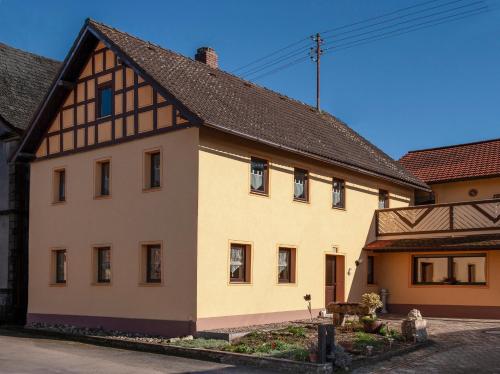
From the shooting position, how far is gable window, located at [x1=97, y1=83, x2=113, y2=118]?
21.0m

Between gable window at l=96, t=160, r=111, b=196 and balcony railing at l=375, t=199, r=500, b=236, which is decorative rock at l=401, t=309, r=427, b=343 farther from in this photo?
gable window at l=96, t=160, r=111, b=196

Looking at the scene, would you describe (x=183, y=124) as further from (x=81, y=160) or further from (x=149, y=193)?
(x=81, y=160)

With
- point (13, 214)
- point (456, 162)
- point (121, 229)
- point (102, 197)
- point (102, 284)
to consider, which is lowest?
point (102, 284)

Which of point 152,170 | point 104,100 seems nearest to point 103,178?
point 152,170

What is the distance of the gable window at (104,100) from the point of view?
68.8ft

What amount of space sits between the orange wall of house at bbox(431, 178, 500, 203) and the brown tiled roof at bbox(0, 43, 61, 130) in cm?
1707

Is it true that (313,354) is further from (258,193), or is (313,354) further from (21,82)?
(21,82)

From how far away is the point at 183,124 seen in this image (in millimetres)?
18500

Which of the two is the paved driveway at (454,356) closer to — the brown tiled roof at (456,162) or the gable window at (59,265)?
the brown tiled roof at (456,162)

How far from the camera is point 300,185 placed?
866 inches

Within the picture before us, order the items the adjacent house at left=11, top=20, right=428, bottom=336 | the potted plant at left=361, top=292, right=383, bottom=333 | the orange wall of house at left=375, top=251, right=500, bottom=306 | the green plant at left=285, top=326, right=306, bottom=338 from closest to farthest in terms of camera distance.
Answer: the green plant at left=285, top=326, right=306, bottom=338
the potted plant at left=361, top=292, right=383, bottom=333
the adjacent house at left=11, top=20, right=428, bottom=336
the orange wall of house at left=375, top=251, right=500, bottom=306

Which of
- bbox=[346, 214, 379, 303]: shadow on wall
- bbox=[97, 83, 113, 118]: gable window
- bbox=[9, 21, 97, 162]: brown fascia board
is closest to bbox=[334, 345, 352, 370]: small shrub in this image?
bbox=[346, 214, 379, 303]: shadow on wall

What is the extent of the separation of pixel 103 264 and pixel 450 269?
39.9 feet

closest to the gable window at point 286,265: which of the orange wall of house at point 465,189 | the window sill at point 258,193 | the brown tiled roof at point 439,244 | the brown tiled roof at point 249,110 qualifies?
the window sill at point 258,193
